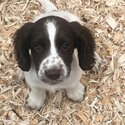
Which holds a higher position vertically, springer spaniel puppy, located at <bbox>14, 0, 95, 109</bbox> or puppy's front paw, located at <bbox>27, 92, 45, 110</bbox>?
springer spaniel puppy, located at <bbox>14, 0, 95, 109</bbox>

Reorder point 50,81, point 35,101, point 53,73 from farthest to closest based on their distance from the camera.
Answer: point 35,101 → point 50,81 → point 53,73

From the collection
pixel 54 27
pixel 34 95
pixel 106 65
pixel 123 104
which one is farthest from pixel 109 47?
pixel 54 27

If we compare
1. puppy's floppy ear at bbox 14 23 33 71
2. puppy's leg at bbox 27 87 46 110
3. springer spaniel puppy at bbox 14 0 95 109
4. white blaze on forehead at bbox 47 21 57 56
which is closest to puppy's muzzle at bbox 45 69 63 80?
springer spaniel puppy at bbox 14 0 95 109

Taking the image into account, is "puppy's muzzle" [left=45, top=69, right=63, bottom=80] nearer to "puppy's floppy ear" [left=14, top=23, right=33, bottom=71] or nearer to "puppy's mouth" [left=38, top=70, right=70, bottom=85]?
"puppy's mouth" [left=38, top=70, right=70, bottom=85]

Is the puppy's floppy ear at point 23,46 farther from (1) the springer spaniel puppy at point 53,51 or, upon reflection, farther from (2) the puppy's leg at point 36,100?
(2) the puppy's leg at point 36,100

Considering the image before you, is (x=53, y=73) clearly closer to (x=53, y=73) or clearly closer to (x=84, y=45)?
(x=53, y=73)

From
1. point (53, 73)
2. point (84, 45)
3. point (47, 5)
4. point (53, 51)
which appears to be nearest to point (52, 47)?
point (53, 51)

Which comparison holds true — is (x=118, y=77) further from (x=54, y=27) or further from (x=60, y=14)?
(x=54, y=27)
